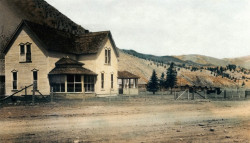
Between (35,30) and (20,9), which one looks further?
(20,9)

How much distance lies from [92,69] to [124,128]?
21.2 meters

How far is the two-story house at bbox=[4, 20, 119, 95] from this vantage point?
1101 inches

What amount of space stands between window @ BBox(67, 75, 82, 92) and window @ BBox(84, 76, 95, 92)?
1.17 meters

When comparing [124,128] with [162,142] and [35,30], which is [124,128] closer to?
[162,142]

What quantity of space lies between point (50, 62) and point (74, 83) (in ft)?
11.4

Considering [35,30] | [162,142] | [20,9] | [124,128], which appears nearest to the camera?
[162,142]

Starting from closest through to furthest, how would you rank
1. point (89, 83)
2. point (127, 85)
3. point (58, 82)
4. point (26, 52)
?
point (58, 82)
point (26, 52)
point (89, 83)
point (127, 85)

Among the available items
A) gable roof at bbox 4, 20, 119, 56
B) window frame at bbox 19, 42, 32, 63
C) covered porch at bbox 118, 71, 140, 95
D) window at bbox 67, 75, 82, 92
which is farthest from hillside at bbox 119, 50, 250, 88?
window frame at bbox 19, 42, 32, 63

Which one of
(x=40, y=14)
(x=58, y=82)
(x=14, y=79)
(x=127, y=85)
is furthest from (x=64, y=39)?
(x=40, y=14)

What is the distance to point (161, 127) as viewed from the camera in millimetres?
11359

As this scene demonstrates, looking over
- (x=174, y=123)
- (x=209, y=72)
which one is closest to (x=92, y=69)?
(x=174, y=123)

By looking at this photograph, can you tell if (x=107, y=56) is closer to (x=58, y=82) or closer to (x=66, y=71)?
(x=66, y=71)

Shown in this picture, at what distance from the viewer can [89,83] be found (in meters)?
30.4

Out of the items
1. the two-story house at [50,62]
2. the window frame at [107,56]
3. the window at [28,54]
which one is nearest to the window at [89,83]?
the two-story house at [50,62]
